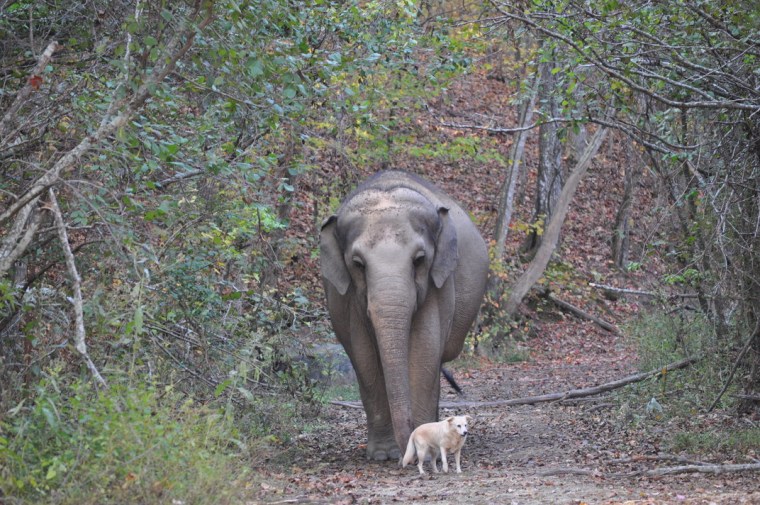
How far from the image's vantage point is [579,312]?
24.0 metres

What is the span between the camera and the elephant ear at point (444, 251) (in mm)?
10156

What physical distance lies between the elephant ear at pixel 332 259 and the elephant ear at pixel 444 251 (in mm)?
904

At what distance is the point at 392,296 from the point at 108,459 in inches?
168

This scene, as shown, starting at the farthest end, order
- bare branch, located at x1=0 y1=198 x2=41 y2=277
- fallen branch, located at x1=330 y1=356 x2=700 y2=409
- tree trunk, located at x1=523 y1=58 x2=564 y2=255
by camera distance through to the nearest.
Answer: tree trunk, located at x1=523 y1=58 x2=564 y2=255, fallen branch, located at x1=330 y1=356 x2=700 y2=409, bare branch, located at x1=0 y1=198 x2=41 y2=277

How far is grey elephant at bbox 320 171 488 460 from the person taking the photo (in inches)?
369

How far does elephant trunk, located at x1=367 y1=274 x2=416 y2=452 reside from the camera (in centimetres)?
916

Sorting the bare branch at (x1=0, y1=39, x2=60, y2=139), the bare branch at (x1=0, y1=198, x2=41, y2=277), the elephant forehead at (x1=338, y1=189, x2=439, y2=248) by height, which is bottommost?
the elephant forehead at (x1=338, y1=189, x2=439, y2=248)

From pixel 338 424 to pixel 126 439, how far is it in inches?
289

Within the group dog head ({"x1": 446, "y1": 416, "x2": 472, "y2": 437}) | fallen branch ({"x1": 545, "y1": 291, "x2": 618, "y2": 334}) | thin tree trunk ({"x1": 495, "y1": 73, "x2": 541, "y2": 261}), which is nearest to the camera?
dog head ({"x1": 446, "y1": 416, "x2": 472, "y2": 437})

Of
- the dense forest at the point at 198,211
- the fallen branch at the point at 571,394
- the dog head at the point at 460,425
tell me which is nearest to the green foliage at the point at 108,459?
the dense forest at the point at 198,211

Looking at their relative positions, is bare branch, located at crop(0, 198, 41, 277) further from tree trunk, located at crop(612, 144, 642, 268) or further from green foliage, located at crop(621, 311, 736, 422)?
tree trunk, located at crop(612, 144, 642, 268)

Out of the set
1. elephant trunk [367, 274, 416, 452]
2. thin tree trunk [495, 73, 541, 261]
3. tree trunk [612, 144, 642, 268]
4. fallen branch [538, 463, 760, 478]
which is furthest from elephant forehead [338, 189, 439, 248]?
tree trunk [612, 144, 642, 268]

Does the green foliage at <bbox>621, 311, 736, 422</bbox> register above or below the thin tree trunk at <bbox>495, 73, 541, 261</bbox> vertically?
below

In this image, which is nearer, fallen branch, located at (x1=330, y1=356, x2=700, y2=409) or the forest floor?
the forest floor
